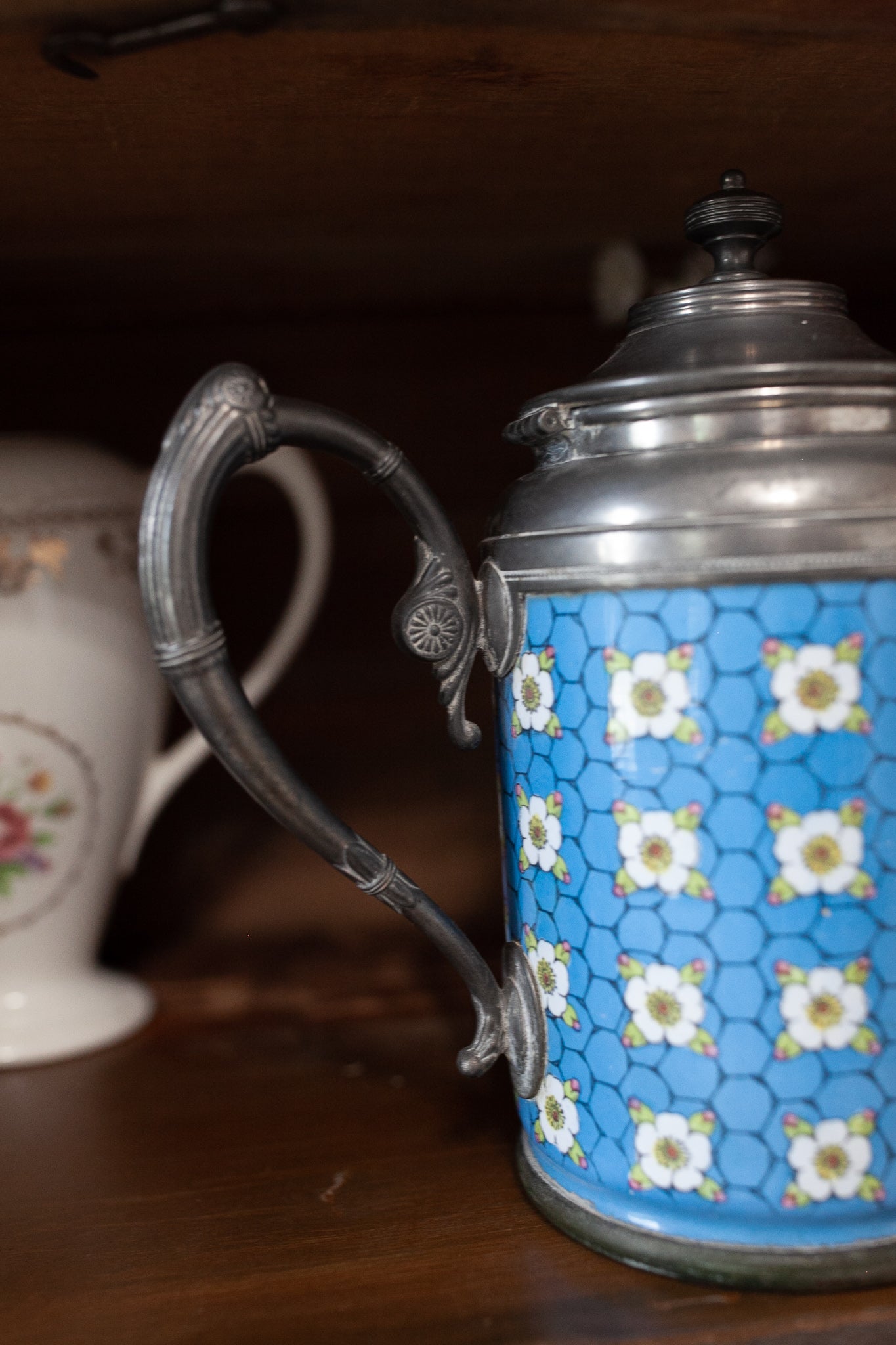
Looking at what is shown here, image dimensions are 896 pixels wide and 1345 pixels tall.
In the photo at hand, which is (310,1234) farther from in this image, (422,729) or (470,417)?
(470,417)

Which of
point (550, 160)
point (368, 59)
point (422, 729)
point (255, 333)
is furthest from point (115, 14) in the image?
point (422, 729)

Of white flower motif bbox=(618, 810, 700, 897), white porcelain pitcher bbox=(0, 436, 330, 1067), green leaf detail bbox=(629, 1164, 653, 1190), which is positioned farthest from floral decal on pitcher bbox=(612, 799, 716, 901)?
white porcelain pitcher bbox=(0, 436, 330, 1067)

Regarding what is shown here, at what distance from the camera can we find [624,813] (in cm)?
43

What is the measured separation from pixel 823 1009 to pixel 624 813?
3.7 inches

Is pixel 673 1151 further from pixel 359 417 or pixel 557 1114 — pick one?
pixel 359 417

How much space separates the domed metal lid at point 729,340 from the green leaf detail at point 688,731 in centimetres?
11

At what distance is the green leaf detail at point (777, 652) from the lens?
15.7 inches

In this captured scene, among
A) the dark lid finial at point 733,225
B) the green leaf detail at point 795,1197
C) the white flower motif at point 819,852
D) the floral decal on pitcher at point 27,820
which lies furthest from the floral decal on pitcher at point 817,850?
the floral decal on pitcher at point 27,820

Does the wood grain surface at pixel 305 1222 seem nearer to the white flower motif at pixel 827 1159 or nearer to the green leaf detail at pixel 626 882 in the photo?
the white flower motif at pixel 827 1159

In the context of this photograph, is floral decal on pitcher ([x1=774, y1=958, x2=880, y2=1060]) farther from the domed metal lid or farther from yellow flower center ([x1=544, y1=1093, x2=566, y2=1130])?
the domed metal lid

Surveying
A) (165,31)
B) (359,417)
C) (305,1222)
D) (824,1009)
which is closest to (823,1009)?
(824,1009)

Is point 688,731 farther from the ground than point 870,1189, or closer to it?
farther from the ground

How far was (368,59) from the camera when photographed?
1.47ft

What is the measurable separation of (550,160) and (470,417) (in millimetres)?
269
